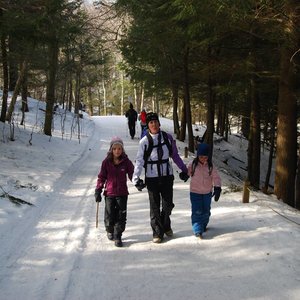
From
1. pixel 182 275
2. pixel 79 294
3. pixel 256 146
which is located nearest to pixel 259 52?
pixel 256 146

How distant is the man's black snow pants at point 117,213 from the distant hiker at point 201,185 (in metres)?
1.17

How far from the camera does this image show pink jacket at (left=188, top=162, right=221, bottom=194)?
653 cm

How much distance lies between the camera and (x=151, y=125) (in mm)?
6215

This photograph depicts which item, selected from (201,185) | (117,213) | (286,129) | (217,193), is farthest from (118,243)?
(286,129)

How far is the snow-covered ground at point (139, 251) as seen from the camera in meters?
4.94

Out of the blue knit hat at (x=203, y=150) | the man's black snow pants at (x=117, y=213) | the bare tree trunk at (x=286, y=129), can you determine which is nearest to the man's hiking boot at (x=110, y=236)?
the man's black snow pants at (x=117, y=213)

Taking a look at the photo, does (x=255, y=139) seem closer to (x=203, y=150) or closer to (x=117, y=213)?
(x=203, y=150)

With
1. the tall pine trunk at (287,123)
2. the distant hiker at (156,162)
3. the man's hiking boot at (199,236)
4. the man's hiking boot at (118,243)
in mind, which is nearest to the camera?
the distant hiker at (156,162)

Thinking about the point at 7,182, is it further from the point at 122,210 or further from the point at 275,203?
the point at 275,203

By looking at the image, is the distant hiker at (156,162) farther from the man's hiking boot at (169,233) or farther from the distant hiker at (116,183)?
the man's hiking boot at (169,233)

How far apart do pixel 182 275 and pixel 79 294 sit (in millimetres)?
1399

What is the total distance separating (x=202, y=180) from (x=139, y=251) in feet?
4.99

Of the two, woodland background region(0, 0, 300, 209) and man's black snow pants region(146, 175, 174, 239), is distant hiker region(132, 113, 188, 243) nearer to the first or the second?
man's black snow pants region(146, 175, 174, 239)

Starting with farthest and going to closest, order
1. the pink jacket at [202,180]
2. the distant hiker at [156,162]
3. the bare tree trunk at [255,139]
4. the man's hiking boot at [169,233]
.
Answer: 1. the bare tree trunk at [255,139]
2. the man's hiking boot at [169,233]
3. the pink jacket at [202,180]
4. the distant hiker at [156,162]
